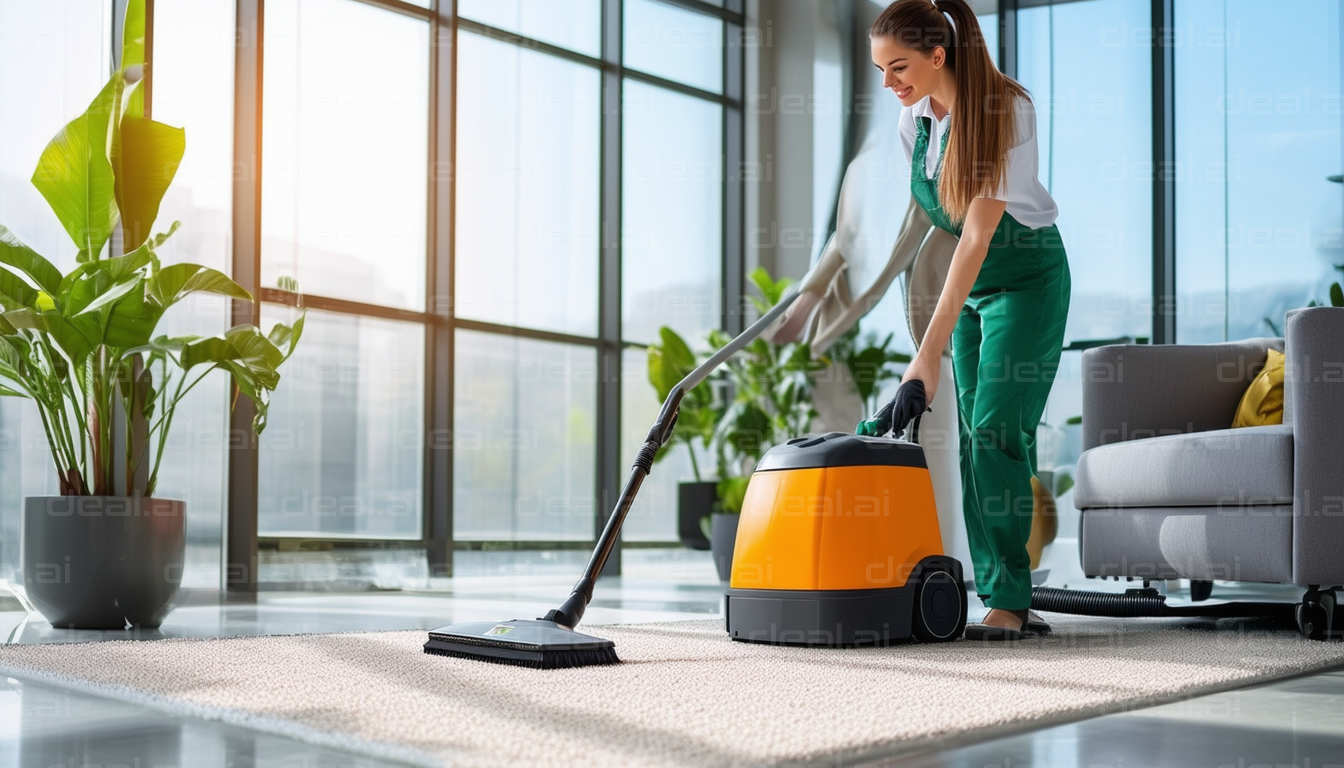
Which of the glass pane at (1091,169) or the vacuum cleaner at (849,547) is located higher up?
the glass pane at (1091,169)

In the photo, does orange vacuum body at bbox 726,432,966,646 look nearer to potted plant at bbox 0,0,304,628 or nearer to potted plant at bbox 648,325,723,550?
potted plant at bbox 0,0,304,628

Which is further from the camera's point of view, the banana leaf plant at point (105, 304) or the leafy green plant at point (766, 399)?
the leafy green plant at point (766, 399)

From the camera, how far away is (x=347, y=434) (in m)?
4.52

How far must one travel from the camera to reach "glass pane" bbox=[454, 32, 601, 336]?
4.98 metres

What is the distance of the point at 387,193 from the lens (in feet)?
15.4

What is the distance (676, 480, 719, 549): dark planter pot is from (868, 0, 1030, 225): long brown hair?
2.95 metres

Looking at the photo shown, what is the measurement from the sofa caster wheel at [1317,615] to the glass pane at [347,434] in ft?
10.4

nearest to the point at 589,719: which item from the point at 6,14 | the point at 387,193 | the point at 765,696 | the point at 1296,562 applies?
the point at 765,696

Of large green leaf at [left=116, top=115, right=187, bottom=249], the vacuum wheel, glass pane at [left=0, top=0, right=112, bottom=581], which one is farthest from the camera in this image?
glass pane at [left=0, top=0, right=112, bottom=581]

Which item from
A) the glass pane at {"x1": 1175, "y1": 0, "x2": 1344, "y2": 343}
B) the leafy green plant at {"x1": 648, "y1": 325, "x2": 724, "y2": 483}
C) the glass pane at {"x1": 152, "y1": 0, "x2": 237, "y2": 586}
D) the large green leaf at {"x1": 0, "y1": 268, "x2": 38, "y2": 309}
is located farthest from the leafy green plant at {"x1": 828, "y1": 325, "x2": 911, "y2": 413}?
the large green leaf at {"x1": 0, "y1": 268, "x2": 38, "y2": 309}

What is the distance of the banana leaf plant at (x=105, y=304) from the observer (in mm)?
2508

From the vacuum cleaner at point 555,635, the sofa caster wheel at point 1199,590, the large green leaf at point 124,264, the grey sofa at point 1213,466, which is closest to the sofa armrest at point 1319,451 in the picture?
the grey sofa at point 1213,466

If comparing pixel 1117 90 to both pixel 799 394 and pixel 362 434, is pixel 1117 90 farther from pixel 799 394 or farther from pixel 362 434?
pixel 362 434

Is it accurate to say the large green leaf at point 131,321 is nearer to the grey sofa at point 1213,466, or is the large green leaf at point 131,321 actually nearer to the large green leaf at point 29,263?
the large green leaf at point 29,263
